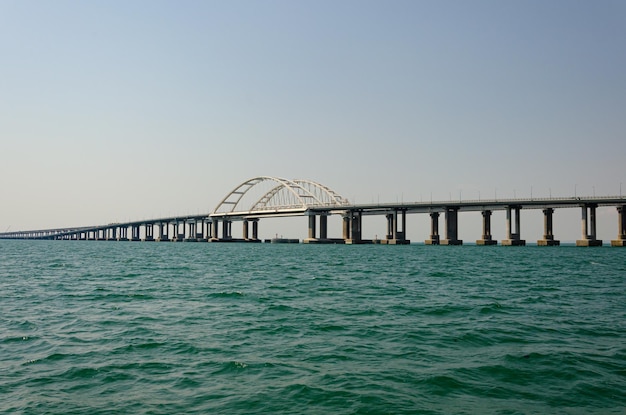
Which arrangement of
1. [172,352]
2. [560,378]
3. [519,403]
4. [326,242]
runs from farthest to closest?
[326,242]
[172,352]
[560,378]
[519,403]

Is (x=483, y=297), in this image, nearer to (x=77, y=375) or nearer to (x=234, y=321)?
(x=234, y=321)

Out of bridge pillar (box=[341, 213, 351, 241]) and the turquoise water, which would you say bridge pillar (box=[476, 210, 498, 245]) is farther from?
the turquoise water

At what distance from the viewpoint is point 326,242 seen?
163125 millimetres

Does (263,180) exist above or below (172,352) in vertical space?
above

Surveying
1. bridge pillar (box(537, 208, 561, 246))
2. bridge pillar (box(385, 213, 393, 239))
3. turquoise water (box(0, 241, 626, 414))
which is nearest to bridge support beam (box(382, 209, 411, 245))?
bridge pillar (box(385, 213, 393, 239))

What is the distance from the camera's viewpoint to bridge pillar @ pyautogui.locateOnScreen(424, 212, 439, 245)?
470ft

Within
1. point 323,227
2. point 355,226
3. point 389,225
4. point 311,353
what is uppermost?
point 389,225

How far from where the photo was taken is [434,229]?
473ft

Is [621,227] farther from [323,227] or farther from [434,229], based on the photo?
[323,227]

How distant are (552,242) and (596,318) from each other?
391 feet

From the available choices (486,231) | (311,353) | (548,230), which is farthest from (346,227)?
(311,353)

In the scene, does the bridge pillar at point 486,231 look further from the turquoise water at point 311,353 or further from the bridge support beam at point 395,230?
the turquoise water at point 311,353

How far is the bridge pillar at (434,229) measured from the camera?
5635 inches

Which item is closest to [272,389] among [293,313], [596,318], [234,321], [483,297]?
[234,321]
